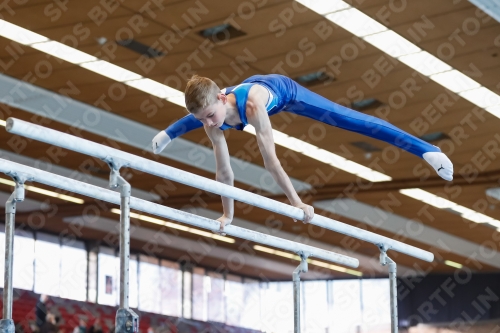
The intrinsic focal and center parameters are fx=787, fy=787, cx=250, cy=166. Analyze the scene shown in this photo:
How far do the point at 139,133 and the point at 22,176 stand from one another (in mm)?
8920

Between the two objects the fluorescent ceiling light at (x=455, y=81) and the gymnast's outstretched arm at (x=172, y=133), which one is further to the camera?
the fluorescent ceiling light at (x=455, y=81)

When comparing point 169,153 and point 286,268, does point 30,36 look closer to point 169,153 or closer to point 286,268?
point 169,153

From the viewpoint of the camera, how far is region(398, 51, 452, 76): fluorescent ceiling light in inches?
354

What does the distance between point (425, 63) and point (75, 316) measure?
10.7m

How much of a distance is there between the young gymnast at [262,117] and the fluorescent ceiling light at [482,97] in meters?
5.78

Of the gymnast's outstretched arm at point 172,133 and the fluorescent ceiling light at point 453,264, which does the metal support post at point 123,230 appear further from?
the fluorescent ceiling light at point 453,264

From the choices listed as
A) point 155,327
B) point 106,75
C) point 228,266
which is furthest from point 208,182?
point 228,266

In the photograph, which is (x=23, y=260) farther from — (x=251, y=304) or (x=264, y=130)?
(x=264, y=130)

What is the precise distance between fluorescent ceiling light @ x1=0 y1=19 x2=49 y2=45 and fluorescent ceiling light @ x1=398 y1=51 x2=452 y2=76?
4.11m

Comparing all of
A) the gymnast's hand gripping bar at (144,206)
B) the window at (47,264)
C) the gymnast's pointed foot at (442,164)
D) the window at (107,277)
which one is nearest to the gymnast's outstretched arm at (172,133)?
the gymnast's hand gripping bar at (144,206)

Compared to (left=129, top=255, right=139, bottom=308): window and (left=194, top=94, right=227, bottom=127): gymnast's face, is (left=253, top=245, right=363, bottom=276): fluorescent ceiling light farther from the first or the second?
A: (left=194, top=94, right=227, bottom=127): gymnast's face

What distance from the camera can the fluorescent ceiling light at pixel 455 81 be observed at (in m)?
9.54

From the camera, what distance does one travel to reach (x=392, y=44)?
8688 mm

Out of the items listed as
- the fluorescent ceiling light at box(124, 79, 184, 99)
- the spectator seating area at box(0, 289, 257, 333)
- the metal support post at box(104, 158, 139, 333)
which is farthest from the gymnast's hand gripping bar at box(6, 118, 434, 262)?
the spectator seating area at box(0, 289, 257, 333)
